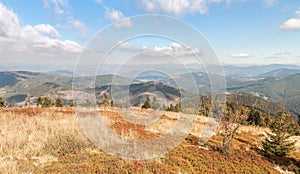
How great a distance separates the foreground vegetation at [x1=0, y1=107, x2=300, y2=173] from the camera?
8.05 meters

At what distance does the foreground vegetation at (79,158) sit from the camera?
317 inches

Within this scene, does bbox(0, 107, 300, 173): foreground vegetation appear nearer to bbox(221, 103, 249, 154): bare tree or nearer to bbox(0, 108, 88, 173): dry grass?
bbox(0, 108, 88, 173): dry grass

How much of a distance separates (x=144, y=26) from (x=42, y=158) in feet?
25.4

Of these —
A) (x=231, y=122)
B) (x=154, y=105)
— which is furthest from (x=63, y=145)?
(x=154, y=105)

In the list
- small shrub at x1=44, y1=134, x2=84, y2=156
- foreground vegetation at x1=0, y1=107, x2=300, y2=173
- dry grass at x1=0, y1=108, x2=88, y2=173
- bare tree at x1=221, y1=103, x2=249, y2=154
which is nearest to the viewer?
dry grass at x1=0, y1=108, x2=88, y2=173

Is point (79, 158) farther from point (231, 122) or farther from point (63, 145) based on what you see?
point (231, 122)

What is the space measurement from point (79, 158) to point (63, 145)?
5.39ft

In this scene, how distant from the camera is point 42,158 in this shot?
857 centimetres

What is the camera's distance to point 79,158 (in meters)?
9.02

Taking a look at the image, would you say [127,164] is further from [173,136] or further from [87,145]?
[173,136]

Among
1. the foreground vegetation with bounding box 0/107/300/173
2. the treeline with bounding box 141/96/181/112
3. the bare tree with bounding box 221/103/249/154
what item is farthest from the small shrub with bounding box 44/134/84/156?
the treeline with bounding box 141/96/181/112

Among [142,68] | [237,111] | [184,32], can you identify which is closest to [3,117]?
[142,68]

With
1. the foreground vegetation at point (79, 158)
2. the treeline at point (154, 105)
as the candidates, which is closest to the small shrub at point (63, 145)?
the foreground vegetation at point (79, 158)

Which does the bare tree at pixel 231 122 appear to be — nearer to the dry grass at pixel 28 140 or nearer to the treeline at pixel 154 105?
the dry grass at pixel 28 140
